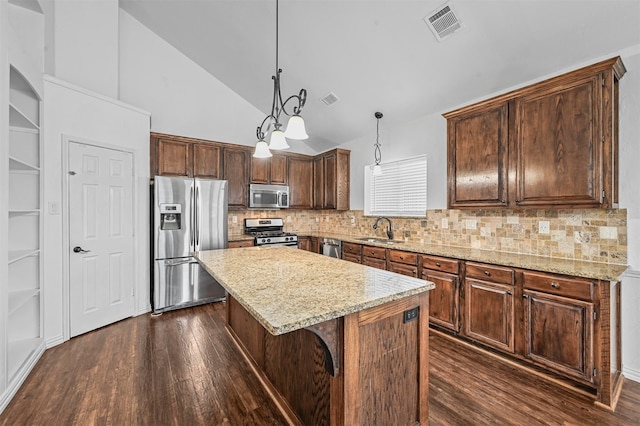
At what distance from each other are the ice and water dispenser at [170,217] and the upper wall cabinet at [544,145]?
3.56 m

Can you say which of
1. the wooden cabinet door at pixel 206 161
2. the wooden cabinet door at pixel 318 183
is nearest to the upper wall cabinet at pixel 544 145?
the wooden cabinet door at pixel 318 183

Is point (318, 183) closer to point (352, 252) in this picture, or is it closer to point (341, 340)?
point (352, 252)

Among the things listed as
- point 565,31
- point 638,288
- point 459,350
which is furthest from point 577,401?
point 565,31

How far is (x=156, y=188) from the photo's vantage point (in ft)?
12.0

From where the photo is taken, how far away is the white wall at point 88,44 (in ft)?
10.8

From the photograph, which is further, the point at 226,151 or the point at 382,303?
the point at 226,151

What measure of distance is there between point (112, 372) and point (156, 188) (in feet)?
7.11

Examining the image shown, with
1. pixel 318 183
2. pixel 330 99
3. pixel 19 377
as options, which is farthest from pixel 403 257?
pixel 19 377

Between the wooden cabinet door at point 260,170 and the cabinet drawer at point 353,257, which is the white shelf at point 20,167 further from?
the cabinet drawer at point 353,257

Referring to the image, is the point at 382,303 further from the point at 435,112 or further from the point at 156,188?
the point at 156,188

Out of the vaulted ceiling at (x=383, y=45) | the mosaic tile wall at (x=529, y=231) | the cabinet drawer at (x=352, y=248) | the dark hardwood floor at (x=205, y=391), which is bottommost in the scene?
the dark hardwood floor at (x=205, y=391)

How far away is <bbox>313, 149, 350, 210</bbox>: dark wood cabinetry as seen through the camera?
514 centimetres

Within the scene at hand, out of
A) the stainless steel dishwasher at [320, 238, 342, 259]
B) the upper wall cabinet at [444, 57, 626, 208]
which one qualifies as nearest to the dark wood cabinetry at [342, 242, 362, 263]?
the stainless steel dishwasher at [320, 238, 342, 259]

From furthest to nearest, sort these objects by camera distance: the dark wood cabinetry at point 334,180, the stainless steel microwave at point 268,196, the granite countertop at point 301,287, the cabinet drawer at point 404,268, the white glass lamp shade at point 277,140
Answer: the dark wood cabinetry at point 334,180 → the stainless steel microwave at point 268,196 → the cabinet drawer at point 404,268 → the white glass lamp shade at point 277,140 → the granite countertop at point 301,287
